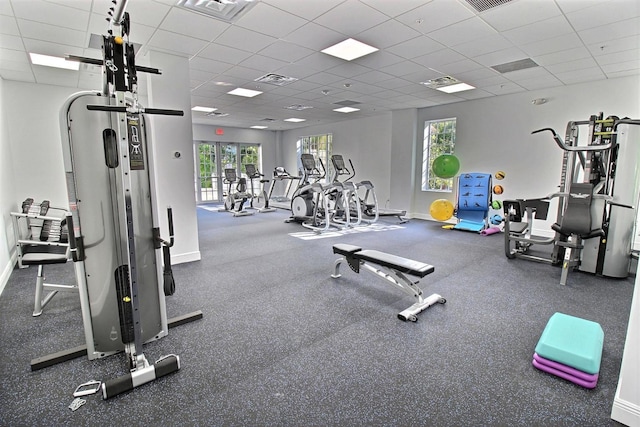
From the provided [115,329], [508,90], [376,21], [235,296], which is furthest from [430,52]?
[115,329]

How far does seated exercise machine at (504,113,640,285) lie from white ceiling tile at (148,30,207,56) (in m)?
4.08

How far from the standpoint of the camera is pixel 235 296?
3.29m

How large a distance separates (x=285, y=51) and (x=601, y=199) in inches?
170

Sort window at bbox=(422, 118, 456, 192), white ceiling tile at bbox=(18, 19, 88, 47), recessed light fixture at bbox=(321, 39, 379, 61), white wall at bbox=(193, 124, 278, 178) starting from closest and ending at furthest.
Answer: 1. white ceiling tile at bbox=(18, 19, 88, 47)
2. recessed light fixture at bbox=(321, 39, 379, 61)
3. window at bbox=(422, 118, 456, 192)
4. white wall at bbox=(193, 124, 278, 178)

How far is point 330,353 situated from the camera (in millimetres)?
2273

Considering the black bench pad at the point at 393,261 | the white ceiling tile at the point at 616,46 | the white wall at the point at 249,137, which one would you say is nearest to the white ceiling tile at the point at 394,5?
the black bench pad at the point at 393,261

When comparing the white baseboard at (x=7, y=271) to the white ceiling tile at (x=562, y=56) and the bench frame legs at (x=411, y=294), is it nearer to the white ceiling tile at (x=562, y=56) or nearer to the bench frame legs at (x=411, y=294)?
the bench frame legs at (x=411, y=294)

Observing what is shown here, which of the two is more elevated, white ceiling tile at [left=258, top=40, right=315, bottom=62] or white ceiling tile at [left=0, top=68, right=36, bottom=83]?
white ceiling tile at [left=258, top=40, right=315, bottom=62]

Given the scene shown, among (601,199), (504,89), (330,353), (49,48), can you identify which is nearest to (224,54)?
(49,48)

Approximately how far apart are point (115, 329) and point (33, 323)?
3.66 ft

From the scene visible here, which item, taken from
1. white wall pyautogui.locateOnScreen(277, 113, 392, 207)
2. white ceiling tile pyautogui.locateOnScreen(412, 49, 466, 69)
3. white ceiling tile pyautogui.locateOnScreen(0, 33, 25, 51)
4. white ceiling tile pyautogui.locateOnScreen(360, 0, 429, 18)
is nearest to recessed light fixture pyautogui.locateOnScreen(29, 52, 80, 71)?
white ceiling tile pyautogui.locateOnScreen(0, 33, 25, 51)

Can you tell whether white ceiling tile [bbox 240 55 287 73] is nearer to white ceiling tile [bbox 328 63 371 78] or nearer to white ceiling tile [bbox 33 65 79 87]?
white ceiling tile [bbox 328 63 371 78]

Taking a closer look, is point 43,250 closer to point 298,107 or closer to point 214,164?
point 298,107

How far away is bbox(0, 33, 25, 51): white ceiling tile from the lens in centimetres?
341
